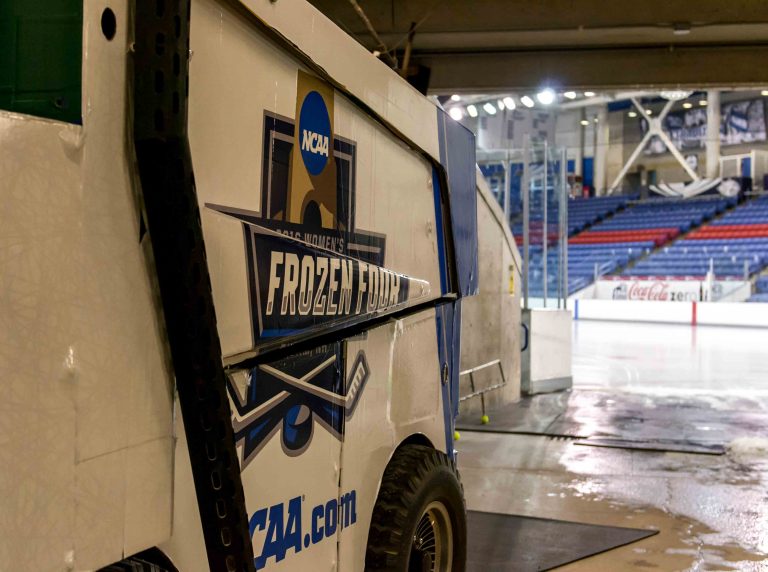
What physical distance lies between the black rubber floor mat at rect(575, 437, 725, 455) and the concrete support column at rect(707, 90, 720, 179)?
33118 mm

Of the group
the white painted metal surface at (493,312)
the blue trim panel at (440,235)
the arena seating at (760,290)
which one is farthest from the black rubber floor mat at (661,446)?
the arena seating at (760,290)

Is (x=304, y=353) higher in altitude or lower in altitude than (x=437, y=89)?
lower

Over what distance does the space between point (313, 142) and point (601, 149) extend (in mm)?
41936

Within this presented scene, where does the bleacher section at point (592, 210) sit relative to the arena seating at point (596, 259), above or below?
above

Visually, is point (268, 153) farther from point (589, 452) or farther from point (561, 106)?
point (561, 106)

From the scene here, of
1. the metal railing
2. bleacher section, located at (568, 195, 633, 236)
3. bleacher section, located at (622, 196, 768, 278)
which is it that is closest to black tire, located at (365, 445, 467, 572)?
the metal railing

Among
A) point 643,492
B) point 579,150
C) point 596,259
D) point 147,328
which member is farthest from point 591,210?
point 147,328

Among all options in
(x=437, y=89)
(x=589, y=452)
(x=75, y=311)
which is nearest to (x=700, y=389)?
(x=589, y=452)

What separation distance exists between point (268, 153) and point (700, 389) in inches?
428

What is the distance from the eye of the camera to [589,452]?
744 centimetres

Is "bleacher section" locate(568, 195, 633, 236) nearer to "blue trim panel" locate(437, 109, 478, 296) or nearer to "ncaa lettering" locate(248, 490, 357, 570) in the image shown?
"blue trim panel" locate(437, 109, 478, 296)

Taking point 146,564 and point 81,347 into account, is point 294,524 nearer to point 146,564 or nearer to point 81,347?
point 146,564

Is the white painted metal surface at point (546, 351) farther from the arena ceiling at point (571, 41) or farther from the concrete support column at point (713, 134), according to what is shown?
the concrete support column at point (713, 134)

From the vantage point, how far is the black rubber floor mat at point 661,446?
7441mm
